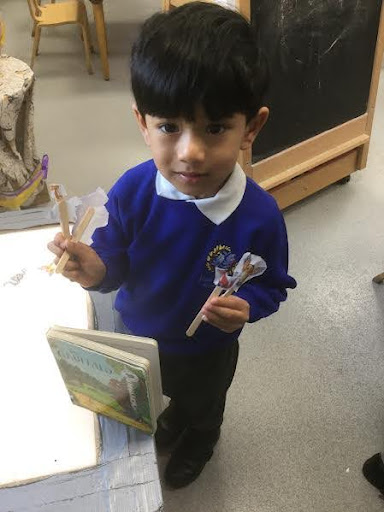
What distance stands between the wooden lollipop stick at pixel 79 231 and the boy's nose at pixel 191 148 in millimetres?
134

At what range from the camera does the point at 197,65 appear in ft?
1.91

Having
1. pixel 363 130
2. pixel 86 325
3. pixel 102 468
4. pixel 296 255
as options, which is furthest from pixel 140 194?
pixel 363 130

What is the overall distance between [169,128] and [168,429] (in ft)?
2.86

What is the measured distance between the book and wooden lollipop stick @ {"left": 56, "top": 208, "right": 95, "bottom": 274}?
82 millimetres

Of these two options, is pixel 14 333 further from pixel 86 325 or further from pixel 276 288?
pixel 276 288

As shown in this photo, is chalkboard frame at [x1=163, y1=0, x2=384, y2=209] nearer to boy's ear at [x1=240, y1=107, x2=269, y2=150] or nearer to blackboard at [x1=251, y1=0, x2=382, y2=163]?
blackboard at [x1=251, y1=0, x2=382, y2=163]

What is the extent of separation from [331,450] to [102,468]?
0.79 metres

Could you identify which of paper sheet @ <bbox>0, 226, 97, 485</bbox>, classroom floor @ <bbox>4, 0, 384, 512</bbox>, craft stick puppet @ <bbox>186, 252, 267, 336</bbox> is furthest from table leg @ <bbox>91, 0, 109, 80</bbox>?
craft stick puppet @ <bbox>186, 252, 267, 336</bbox>

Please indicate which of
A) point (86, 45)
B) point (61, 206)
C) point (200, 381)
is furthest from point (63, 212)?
point (86, 45)

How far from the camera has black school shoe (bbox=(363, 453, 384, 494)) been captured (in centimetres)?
121

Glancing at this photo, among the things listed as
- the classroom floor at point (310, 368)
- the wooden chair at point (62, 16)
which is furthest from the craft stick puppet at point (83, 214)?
the wooden chair at point (62, 16)

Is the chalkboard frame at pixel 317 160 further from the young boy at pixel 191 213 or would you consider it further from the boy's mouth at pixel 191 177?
the boy's mouth at pixel 191 177

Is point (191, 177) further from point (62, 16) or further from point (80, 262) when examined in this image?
point (62, 16)

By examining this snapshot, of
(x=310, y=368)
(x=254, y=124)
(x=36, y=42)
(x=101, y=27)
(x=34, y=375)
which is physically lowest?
(x=310, y=368)
